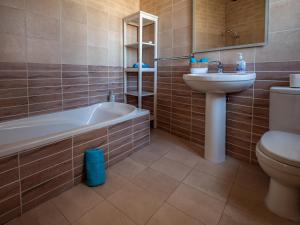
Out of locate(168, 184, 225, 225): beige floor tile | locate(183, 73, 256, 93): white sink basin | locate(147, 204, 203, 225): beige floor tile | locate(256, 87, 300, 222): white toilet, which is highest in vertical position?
locate(183, 73, 256, 93): white sink basin

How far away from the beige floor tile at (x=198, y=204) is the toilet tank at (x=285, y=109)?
756 millimetres

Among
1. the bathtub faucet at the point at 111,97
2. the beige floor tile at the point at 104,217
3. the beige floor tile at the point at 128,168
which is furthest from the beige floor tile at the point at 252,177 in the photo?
the bathtub faucet at the point at 111,97

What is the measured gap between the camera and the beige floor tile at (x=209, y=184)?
143 cm

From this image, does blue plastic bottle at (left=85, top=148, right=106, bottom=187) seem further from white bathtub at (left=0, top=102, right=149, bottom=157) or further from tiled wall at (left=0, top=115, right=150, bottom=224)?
white bathtub at (left=0, top=102, right=149, bottom=157)

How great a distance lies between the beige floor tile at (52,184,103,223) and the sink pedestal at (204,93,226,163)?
3.74 ft

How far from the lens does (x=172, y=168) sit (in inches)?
71.0

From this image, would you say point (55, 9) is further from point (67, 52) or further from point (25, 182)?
point (25, 182)

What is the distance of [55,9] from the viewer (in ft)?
6.57

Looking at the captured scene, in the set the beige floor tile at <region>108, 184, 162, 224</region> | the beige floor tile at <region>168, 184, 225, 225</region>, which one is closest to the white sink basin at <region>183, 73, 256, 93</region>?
the beige floor tile at <region>168, 184, 225, 225</region>

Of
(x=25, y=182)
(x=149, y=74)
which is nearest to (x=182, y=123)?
(x=149, y=74)

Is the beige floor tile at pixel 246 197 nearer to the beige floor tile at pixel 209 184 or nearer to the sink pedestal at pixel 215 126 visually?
the beige floor tile at pixel 209 184

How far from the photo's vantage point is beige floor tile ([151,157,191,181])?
169 cm

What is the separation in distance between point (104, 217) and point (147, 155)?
0.91 m

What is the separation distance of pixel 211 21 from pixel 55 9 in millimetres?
1682
